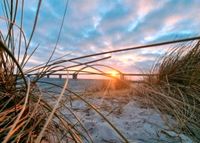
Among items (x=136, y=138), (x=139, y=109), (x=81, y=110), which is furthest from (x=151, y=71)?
(x=136, y=138)

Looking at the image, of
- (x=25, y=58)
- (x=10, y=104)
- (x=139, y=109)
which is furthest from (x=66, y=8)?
(x=139, y=109)

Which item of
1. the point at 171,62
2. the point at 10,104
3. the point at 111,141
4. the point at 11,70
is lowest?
the point at 111,141

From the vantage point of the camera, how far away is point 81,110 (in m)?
1.93

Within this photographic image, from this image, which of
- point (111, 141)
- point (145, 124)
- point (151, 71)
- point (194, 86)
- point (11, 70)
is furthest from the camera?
point (151, 71)

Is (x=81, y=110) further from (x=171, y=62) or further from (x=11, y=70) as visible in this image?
(x=11, y=70)

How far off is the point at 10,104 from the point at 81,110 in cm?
113

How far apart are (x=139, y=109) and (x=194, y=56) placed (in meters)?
0.69

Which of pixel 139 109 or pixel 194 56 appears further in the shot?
pixel 194 56

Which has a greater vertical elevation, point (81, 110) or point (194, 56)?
point (194, 56)

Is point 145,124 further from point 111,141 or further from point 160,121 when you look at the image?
point 111,141

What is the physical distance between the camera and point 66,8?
86 cm

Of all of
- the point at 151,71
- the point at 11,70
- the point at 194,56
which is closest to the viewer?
the point at 11,70

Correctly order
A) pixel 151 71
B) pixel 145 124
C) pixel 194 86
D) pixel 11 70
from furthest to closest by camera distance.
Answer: pixel 151 71 < pixel 194 86 < pixel 145 124 < pixel 11 70

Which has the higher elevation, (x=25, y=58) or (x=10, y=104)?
(x=25, y=58)
